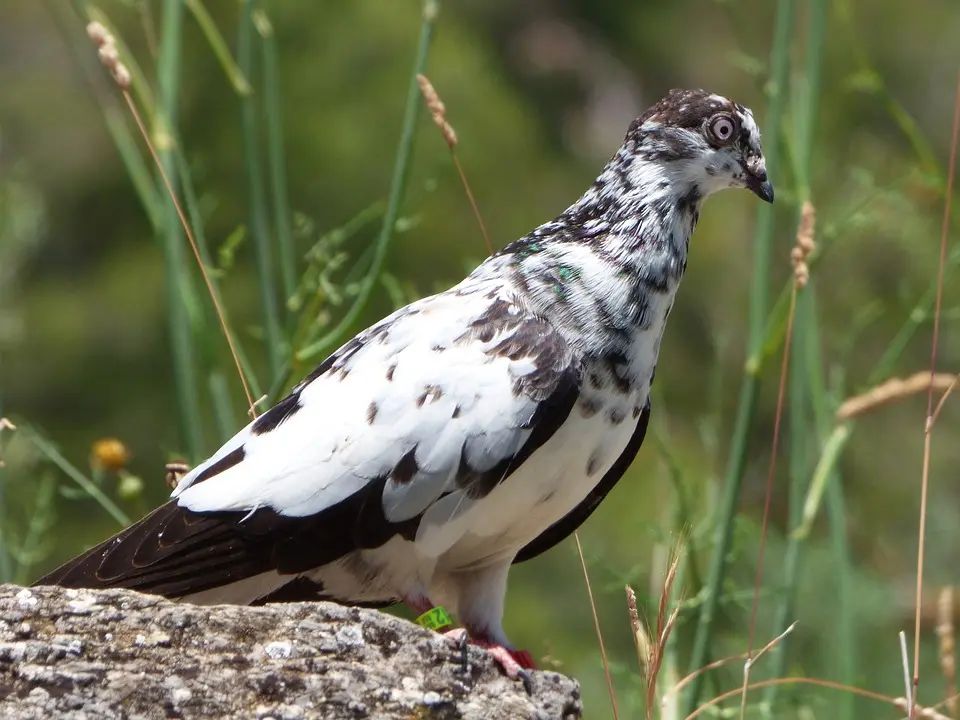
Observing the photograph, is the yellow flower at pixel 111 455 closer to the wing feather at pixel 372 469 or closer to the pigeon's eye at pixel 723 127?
the wing feather at pixel 372 469

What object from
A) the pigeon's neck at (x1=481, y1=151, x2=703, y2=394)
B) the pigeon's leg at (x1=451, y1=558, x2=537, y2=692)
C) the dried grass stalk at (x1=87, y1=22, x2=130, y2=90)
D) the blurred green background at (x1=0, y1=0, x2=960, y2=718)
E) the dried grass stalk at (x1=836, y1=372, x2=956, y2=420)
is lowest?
the blurred green background at (x1=0, y1=0, x2=960, y2=718)

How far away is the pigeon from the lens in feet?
11.9

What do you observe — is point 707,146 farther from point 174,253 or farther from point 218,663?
point 218,663

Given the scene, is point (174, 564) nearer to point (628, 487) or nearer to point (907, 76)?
point (628, 487)

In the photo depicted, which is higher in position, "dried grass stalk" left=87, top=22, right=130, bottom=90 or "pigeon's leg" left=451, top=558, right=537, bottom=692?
"dried grass stalk" left=87, top=22, right=130, bottom=90

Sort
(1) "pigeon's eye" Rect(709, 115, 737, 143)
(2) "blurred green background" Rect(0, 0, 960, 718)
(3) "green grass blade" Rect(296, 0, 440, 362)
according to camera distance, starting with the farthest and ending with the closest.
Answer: (2) "blurred green background" Rect(0, 0, 960, 718)
(3) "green grass blade" Rect(296, 0, 440, 362)
(1) "pigeon's eye" Rect(709, 115, 737, 143)

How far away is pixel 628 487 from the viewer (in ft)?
45.7

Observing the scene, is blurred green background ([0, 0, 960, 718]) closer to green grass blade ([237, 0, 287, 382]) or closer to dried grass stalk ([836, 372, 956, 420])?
dried grass stalk ([836, 372, 956, 420])

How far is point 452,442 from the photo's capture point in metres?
3.62

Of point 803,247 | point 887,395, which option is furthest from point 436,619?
point 887,395

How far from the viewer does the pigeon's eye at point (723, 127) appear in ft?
13.3

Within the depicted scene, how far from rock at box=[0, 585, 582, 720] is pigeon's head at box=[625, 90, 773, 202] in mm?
1684

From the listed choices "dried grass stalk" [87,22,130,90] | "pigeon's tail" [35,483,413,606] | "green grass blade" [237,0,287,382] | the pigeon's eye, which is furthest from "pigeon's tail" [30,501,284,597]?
the pigeon's eye

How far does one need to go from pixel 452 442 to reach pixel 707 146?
1185 millimetres
